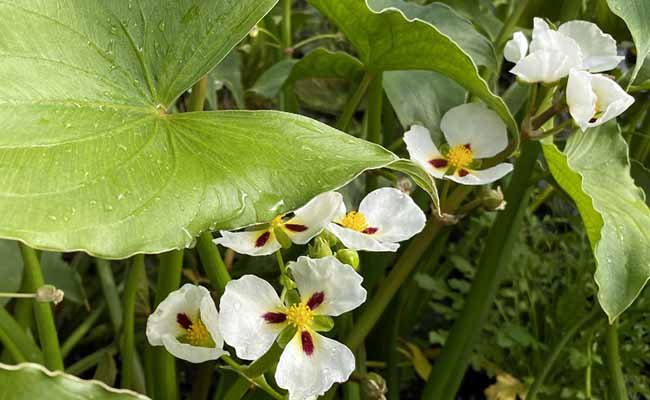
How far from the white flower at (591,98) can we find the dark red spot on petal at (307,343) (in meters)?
0.22

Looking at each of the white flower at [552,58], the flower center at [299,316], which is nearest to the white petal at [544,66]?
the white flower at [552,58]

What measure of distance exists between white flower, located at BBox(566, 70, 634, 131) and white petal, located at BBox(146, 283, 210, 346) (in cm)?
25

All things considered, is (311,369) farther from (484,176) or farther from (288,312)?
(484,176)

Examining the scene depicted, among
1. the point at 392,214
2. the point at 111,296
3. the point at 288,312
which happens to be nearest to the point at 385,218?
the point at 392,214

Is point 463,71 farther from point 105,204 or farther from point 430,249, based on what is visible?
point 430,249

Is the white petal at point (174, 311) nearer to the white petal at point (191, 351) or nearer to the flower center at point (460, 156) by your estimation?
the white petal at point (191, 351)

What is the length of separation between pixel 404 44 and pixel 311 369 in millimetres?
230

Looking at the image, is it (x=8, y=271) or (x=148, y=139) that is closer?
(x=148, y=139)

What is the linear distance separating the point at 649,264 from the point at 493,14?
1.57 feet

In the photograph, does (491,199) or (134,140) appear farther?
(491,199)

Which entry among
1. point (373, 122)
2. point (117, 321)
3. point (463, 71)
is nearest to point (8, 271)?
point (117, 321)

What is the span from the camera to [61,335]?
3.08 ft

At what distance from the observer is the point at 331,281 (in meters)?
0.43

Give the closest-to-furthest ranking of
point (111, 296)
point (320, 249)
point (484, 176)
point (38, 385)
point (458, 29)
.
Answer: point (38, 385) < point (320, 249) < point (484, 176) < point (458, 29) < point (111, 296)
